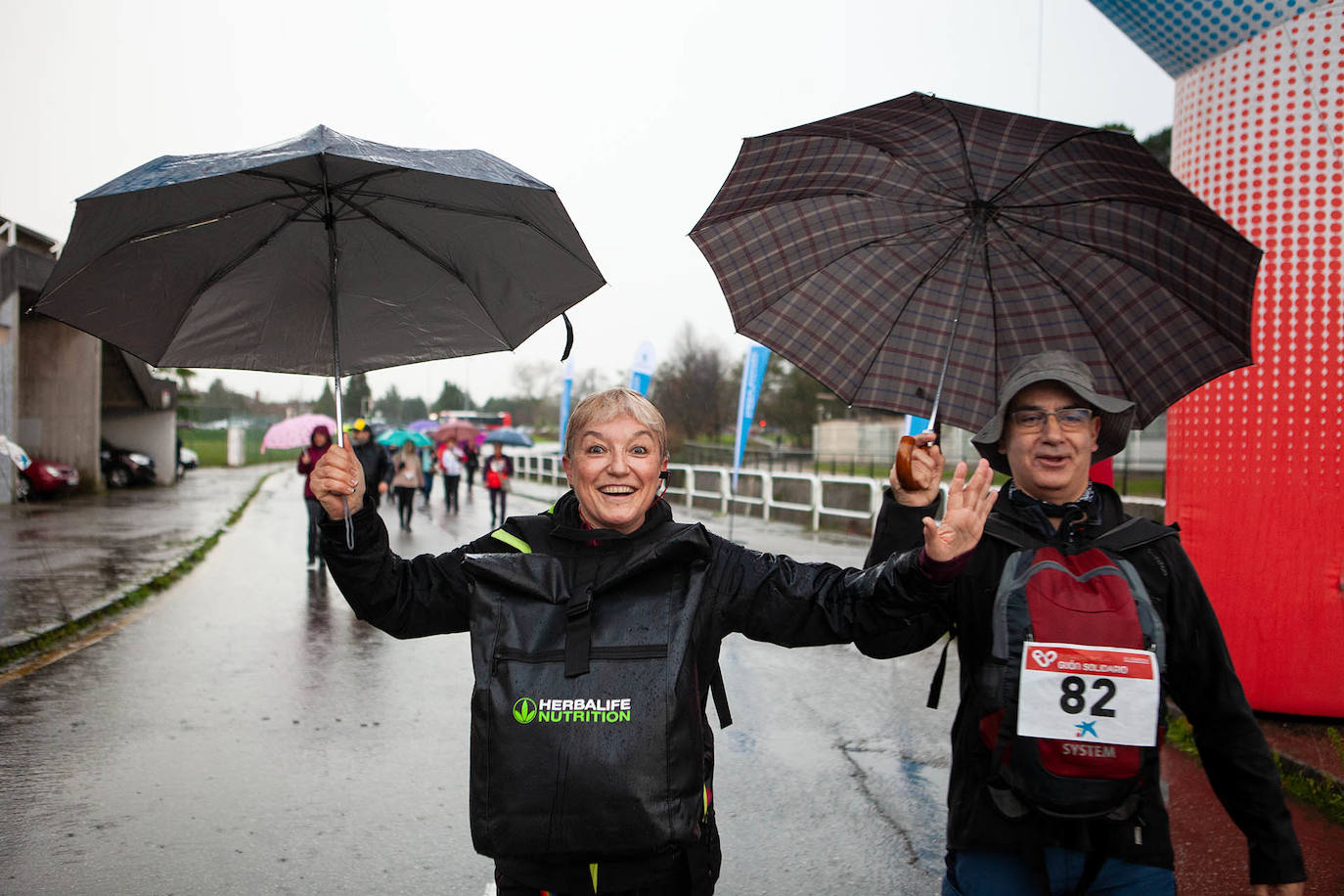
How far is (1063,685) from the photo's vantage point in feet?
7.31

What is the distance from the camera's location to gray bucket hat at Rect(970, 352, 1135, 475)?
2.54 m

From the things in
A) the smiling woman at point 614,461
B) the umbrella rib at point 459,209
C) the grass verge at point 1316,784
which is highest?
the umbrella rib at point 459,209

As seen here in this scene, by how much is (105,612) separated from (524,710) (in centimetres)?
943

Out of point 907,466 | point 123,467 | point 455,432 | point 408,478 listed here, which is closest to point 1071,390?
point 907,466

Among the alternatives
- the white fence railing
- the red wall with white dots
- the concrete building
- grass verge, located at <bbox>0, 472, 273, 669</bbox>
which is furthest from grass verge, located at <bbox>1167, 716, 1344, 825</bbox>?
the concrete building

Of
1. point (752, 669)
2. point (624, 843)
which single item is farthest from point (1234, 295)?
point (752, 669)

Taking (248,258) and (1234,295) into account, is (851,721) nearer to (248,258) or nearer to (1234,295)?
(1234,295)

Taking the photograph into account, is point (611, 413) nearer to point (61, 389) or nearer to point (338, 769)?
point (338, 769)

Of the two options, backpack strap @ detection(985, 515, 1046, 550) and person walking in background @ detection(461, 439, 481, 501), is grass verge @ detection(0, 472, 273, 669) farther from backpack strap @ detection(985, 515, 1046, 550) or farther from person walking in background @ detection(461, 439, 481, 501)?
person walking in background @ detection(461, 439, 481, 501)

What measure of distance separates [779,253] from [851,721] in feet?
14.2

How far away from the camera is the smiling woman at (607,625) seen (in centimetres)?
205

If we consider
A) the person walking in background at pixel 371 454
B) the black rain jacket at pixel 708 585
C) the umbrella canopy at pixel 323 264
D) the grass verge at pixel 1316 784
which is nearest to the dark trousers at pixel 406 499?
the person walking in background at pixel 371 454

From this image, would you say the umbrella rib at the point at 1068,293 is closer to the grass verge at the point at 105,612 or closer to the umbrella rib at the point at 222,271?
the umbrella rib at the point at 222,271

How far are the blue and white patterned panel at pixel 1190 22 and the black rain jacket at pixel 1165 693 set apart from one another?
487cm
